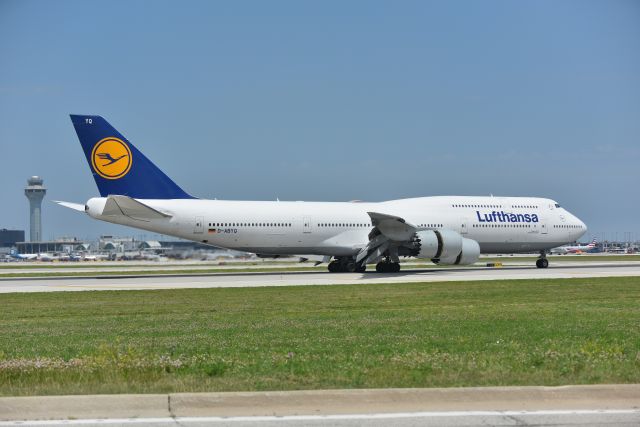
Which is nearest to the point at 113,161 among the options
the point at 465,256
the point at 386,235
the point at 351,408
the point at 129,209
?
the point at 129,209

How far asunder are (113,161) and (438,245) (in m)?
15.4

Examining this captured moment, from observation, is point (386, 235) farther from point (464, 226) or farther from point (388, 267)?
point (464, 226)

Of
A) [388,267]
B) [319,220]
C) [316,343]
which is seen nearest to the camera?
[316,343]

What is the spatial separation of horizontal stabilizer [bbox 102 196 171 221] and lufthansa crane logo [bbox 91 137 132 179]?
2.07m

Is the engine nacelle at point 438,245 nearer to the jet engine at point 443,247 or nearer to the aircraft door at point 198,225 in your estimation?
the jet engine at point 443,247

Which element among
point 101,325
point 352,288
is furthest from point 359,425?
point 352,288

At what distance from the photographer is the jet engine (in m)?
38.6

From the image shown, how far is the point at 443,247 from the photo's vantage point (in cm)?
3862

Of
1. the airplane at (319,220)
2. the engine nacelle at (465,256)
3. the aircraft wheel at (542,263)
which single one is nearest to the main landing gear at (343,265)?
the airplane at (319,220)

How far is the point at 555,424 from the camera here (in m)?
7.71

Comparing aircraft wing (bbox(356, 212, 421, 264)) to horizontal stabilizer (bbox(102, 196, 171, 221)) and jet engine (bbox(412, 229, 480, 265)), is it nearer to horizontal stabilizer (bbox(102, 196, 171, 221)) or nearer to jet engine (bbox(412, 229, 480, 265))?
jet engine (bbox(412, 229, 480, 265))

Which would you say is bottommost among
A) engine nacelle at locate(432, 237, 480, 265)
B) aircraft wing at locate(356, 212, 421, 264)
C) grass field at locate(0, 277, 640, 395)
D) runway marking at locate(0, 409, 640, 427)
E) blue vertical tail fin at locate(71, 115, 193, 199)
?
runway marking at locate(0, 409, 640, 427)

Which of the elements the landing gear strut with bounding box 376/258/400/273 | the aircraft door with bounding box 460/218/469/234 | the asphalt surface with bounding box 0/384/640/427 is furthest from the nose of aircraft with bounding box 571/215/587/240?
the asphalt surface with bounding box 0/384/640/427

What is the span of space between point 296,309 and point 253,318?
2.64 metres
